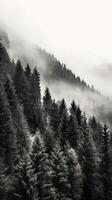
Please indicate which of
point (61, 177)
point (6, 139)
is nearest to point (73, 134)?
point (61, 177)

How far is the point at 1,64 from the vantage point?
344ft

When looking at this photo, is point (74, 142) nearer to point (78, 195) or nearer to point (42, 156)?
point (78, 195)

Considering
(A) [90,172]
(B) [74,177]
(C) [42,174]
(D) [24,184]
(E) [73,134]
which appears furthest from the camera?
(E) [73,134]

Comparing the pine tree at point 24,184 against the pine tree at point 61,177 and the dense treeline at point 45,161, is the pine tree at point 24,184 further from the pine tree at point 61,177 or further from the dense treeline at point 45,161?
the pine tree at point 61,177

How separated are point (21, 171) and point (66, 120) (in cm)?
3765

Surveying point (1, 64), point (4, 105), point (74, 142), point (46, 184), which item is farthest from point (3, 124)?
point (1, 64)

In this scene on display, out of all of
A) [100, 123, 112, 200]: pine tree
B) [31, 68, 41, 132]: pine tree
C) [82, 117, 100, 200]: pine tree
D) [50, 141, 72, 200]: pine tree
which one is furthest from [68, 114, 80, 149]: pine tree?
[50, 141, 72, 200]: pine tree

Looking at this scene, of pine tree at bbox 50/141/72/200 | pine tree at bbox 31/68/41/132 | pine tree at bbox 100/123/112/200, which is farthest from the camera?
pine tree at bbox 31/68/41/132

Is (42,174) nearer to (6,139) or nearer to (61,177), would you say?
(61,177)

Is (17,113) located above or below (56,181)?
above

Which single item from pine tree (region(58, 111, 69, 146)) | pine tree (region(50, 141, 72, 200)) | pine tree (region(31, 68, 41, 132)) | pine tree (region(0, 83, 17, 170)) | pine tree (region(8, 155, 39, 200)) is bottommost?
pine tree (region(8, 155, 39, 200))

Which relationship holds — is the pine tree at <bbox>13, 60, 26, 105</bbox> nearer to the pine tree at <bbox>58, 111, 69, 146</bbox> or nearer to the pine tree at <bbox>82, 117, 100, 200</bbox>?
the pine tree at <bbox>58, 111, 69, 146</bbox>

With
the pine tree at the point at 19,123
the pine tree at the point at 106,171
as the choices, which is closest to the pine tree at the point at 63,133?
the pine tree at the point at 19,123

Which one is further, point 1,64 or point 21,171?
point 1,64
